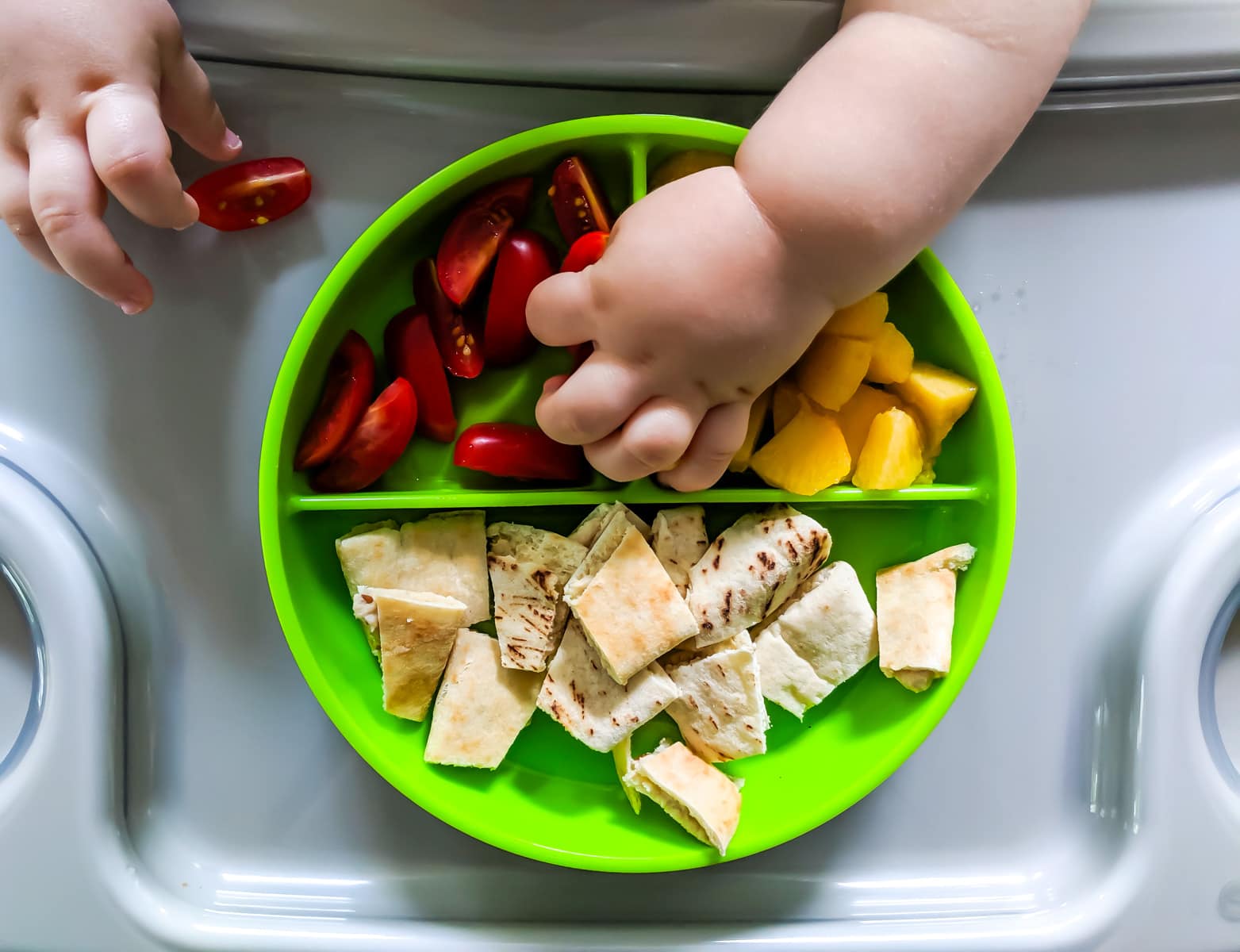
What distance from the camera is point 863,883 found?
104cm

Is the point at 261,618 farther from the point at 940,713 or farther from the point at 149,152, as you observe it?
the point at 940,713

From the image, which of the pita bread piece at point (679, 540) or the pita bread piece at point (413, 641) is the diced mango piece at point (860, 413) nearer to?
the pita bread piece at point (679, 540)

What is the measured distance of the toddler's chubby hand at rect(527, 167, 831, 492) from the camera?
2.49 ft

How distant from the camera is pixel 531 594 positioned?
0.95 meters

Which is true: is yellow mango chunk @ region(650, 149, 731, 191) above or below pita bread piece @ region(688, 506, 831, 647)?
above

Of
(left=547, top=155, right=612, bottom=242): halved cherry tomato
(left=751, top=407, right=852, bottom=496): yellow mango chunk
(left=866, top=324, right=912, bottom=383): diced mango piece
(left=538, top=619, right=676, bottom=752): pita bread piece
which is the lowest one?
(left=538, top=619, right=676, bottom=752): pita bread piece

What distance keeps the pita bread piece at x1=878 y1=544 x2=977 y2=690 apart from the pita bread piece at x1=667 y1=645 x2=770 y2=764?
5.7 inches

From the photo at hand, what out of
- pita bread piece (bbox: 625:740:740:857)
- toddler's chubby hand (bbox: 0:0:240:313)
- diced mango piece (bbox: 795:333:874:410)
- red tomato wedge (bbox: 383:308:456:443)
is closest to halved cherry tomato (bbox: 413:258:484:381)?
red tomato wedge (bbox: 383:308:456:443)

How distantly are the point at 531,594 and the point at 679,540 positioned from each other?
17 cm

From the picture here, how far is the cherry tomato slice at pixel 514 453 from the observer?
917 millimetres

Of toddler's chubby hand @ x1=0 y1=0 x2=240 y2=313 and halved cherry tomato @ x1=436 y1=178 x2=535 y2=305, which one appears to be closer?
toddler's chubby hand @ x1=0 y1=0 x2=240 y2=313

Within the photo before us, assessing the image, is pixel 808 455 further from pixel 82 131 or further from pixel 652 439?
pixel 82 131

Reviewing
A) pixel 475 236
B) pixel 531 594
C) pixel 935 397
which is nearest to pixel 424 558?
pixel 531 594

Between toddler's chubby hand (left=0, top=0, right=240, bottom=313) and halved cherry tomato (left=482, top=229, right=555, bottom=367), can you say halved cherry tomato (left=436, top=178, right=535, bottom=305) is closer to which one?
halved cherry tomato (left=482, top=229, right=555, bottom=367)
